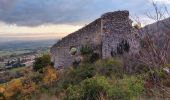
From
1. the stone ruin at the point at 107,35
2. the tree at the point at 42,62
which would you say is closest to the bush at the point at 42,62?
the tree at the point at 42,62

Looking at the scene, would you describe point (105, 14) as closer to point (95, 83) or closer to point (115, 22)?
point (115, 22)

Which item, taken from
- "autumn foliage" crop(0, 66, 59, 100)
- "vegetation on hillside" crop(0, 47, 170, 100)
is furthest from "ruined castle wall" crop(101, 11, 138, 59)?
"autumn foliage" crop(0, 66, 59, 100)

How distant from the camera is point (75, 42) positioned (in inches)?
990

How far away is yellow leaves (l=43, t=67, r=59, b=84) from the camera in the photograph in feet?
76.2

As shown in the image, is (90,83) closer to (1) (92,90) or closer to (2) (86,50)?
(1) (92,90)

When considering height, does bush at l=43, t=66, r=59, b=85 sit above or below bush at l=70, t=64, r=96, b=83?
below

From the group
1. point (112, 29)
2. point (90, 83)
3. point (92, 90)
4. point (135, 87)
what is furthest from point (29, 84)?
point (135, 87)

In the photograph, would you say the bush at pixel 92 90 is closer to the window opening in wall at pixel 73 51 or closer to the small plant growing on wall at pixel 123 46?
the small plant growing on wall at pixel 123 46

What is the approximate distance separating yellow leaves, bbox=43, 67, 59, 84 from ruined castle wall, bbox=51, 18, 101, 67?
28.9 inches

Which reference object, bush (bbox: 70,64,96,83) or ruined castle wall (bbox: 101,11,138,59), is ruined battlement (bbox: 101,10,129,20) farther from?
bush (bbox: 70,64,96,83)

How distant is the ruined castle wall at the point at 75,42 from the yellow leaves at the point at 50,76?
73 centimetres

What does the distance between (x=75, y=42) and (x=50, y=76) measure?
257 cm

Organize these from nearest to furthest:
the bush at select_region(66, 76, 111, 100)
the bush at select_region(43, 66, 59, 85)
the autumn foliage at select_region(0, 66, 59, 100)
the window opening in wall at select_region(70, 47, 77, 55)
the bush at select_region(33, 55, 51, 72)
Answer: the bush at select_region(66, 76, 111, 100) → the bush at select_region(43, 66, 59, 85) → the autumn foliage at select_region(0, 66, 59, 100) → the window opening in wall at select_region(70, 47, 77, 55) → the bush at select_region(33, 55, 51, 72)

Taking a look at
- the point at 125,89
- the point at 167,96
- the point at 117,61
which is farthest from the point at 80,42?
the point at 167,96
